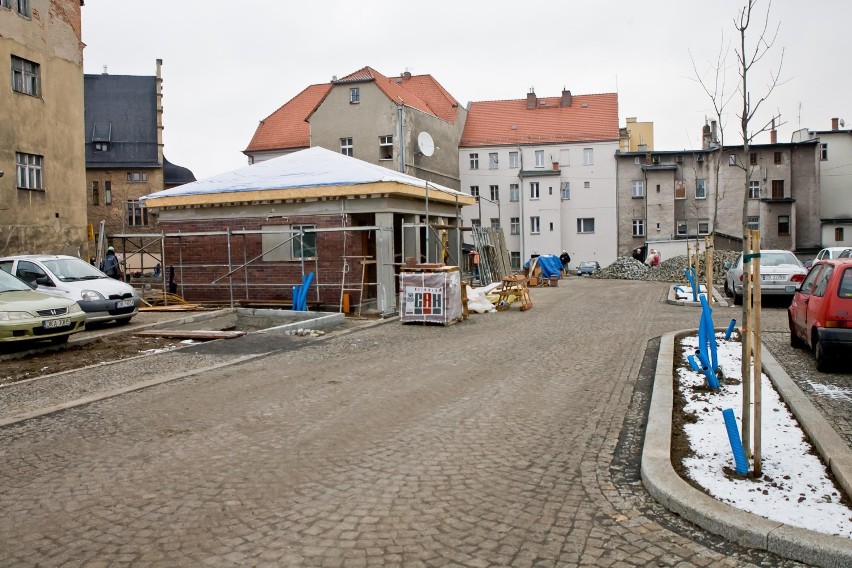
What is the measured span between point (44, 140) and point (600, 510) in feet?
88.1

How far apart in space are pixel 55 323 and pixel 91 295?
125 inches

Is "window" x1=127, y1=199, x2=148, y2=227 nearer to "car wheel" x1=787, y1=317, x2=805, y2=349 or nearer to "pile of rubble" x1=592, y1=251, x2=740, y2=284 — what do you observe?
"pile of rubble" x1=592, y1=251, x2=740, y2=284

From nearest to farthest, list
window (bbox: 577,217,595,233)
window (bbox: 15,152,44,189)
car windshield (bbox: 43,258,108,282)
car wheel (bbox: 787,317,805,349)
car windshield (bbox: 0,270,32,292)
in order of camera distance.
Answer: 1. car wheel (bbox: 787,317,805,349)
2. car windshield (bbox: 0,270,32,292)
3. car windshield (bbox: 43,258,108,282)
4. window (bbox: 15,152,44,189)
5. window (bbox: 577,217,595,233)

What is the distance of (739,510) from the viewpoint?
4.41 m

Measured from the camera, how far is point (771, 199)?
56.5m

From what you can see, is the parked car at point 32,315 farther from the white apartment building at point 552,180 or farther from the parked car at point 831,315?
the white apartment building at point 552,180

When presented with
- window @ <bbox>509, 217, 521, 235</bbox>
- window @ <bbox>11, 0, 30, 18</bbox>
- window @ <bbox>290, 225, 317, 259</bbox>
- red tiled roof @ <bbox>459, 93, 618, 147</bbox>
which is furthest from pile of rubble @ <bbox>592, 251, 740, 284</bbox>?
window @ <bbox>11, 0, 30, 18</bbox>

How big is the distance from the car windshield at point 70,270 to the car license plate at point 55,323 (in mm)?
3628

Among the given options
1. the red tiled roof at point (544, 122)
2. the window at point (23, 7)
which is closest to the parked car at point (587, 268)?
the red tiled roof at point (544, 122)

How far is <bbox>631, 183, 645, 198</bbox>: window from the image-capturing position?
2240 inches

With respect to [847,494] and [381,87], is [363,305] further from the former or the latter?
[381,87]

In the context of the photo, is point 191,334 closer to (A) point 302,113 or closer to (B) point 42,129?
(B) point 42,129

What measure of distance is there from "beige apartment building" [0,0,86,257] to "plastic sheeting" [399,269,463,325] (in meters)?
15.5

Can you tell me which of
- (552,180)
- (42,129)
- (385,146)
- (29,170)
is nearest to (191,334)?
(29,170)
